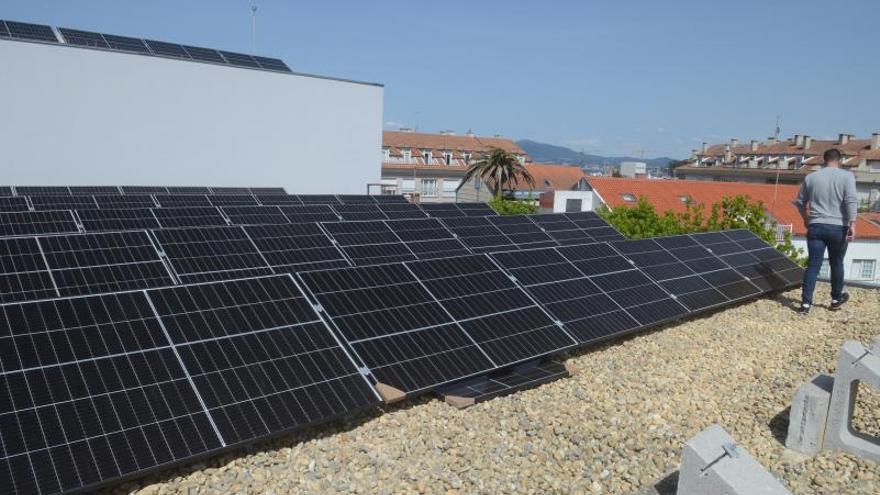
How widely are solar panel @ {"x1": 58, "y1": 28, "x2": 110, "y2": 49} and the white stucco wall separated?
2.32 m

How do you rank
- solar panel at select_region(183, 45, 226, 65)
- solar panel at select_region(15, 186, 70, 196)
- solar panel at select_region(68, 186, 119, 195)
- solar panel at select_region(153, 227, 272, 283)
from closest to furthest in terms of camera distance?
solar panel at select_region(153, 227, 272, 283)
solar panel at select_region(15, 186, 70, 196)
solar panel at select_region(68, 186, 119, 195)
solar panel at select_region(183, 45, 226, 65)

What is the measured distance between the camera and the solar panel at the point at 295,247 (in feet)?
34.4

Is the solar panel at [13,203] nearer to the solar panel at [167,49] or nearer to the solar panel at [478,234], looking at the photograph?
the solar panel at [478,234]

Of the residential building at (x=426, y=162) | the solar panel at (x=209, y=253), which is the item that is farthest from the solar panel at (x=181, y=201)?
the residential building at (x=426, y=162)

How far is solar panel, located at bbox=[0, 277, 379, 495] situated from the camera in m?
4.51

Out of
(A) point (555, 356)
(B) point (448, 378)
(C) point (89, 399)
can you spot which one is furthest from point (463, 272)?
(C) point (89, 399)

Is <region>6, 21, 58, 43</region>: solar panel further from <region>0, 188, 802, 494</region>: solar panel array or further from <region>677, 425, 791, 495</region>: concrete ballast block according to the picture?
<region>677, 425, 791, 495</region>: concrete ballast block

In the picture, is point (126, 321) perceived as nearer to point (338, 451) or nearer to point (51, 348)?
point (51, 348)

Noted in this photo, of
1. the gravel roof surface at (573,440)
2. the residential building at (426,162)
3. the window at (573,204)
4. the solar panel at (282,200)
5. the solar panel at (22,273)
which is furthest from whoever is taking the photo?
the residential building at (426,162)

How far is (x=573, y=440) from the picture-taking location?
5.99 m

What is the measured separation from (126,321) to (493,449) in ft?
12.2

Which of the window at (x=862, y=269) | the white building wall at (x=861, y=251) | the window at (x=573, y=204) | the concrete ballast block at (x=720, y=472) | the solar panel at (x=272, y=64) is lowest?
the window at (x=862, y=269)

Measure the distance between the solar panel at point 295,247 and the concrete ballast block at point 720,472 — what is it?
725 cm

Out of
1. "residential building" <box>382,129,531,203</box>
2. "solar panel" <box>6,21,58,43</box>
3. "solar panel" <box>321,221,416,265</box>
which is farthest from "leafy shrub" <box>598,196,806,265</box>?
"residential building" <box>382,129,531,203</box>
